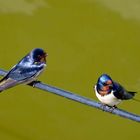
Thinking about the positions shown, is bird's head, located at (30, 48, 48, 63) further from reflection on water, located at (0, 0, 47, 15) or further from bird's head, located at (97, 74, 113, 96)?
reflection on water, located at (0, 0, 47, 15)

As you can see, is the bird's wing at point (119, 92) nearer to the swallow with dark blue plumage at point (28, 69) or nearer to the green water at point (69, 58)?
the swallow with dark blue plumage at point (28, 69)

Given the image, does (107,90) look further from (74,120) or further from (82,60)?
(82,60)

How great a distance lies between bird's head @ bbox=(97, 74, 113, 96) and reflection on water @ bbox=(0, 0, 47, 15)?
2056 mm

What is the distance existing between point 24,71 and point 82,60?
158 centimetres

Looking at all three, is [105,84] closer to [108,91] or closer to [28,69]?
[108,91]

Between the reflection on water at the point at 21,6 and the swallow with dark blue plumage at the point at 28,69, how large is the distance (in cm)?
184

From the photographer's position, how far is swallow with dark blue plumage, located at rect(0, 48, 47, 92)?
3246 mm

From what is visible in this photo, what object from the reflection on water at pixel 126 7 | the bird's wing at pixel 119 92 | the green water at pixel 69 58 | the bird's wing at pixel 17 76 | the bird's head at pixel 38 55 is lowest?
the bird's wing at pixel 17 76

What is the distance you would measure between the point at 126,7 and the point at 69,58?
787 millimetres

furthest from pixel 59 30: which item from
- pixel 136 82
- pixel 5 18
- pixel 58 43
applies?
pixel 136 82

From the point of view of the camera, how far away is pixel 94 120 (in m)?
4.39

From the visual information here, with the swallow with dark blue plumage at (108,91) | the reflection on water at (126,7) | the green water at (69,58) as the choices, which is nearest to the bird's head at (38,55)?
the swallow with dark blue plumage at (108,91)

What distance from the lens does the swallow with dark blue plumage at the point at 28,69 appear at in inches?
128

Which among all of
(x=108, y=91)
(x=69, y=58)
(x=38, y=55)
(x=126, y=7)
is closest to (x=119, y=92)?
(x=108, y=91)
